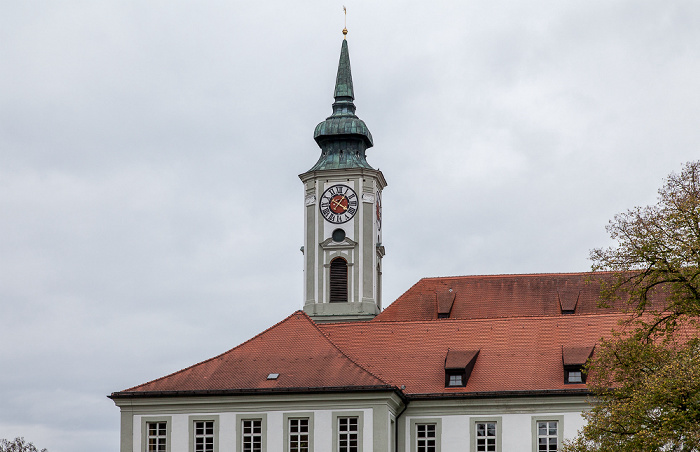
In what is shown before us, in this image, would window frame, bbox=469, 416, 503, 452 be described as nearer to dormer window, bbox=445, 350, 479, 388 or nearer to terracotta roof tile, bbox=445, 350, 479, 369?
A: dormer window, bbox=445, 350, 479, 388

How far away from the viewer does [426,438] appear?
4434 cm

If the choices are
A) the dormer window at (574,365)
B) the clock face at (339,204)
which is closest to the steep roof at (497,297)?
the clock face at (339,204)

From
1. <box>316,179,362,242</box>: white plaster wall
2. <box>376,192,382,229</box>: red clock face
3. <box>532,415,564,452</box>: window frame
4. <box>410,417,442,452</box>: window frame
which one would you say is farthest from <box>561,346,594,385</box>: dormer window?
<box>376,192,382,229</box>: red clock face

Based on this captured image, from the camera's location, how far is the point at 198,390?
43500 mm

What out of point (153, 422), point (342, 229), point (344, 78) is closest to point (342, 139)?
point (344, 78)

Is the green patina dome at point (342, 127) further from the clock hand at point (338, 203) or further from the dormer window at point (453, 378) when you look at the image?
the dormer window at point (453, 378)

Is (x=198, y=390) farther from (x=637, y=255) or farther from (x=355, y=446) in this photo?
(x=637, y=255)

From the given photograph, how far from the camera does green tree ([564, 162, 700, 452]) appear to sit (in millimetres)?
26156

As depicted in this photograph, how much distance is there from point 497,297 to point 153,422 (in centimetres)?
1761

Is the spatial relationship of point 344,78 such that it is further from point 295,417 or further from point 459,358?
point 295,417

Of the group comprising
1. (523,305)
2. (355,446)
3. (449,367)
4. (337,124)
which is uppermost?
(337,124)

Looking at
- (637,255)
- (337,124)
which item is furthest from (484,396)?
(337,124)

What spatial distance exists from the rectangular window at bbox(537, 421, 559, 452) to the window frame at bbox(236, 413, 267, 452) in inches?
377

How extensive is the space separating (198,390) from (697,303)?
20935 millimetres
